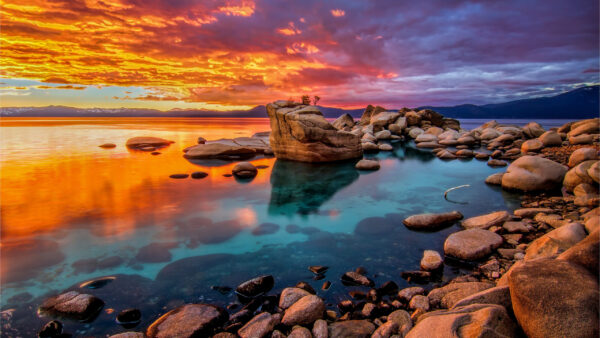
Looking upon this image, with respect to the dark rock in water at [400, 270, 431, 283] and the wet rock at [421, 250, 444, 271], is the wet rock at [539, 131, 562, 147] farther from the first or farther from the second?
the dark rock in water at [400, 270, 431, 283]

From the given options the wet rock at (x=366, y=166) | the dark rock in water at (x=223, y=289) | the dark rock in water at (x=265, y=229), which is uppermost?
the wet rock at (x=366, y=166)

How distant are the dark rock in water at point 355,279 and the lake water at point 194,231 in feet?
0.63

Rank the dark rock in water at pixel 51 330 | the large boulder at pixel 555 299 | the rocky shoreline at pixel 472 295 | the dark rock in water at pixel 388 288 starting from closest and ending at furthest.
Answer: the large boulder at pixel 555 299, the rocky shoreline at pixel 472 295, the dark rock in water at pixel 51 330, the dark rock in water at pixel 388 288

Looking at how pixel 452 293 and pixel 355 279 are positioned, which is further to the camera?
pixel 355 279

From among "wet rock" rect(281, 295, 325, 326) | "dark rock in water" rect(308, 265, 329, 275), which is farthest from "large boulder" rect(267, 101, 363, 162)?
"wet rock" rect(281, 295, 325, 326)

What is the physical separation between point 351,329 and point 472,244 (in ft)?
13.3

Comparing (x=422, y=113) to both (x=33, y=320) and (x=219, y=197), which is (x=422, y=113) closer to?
(x=219, y=197)

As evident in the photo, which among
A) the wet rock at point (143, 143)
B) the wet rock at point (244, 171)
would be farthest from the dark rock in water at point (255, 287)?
the wet rock at point (143, 143)

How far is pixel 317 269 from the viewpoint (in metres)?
6.04

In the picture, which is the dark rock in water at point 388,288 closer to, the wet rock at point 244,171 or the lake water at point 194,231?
the lake water at point 194,231

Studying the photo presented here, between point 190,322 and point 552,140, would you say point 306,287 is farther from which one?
point 552,140

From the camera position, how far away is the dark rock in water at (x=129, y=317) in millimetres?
4512

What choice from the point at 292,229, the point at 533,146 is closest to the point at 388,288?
the point at 292,229

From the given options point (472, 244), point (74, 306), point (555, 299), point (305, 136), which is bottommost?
point (74, 306)
